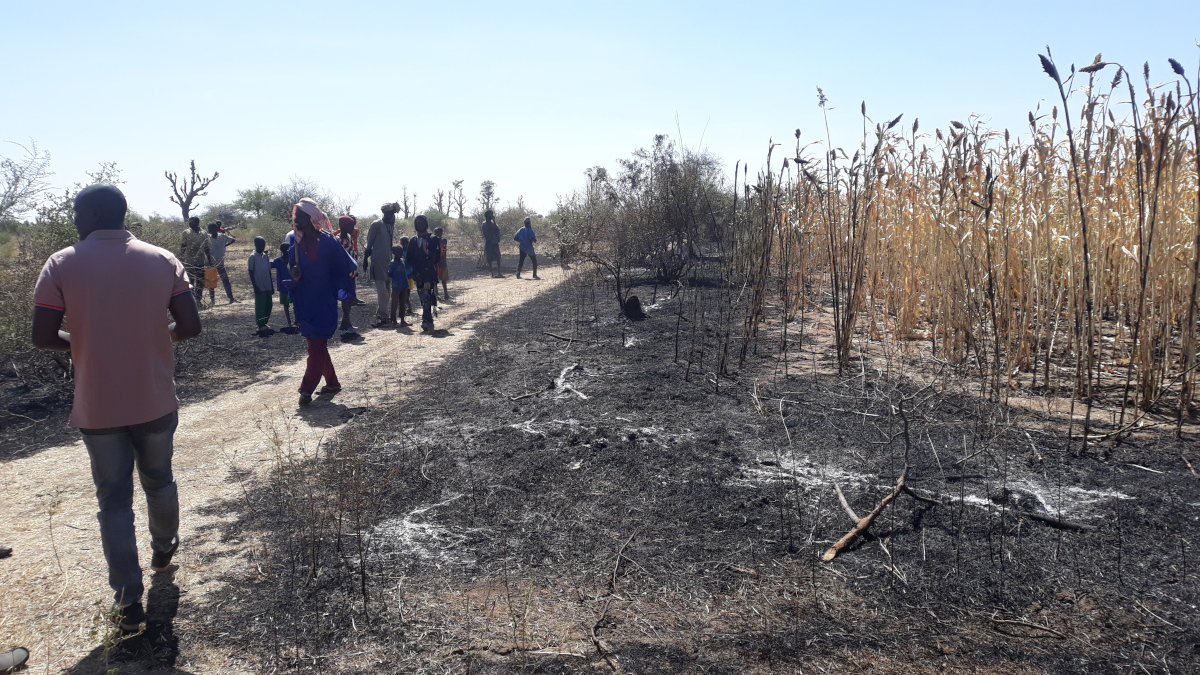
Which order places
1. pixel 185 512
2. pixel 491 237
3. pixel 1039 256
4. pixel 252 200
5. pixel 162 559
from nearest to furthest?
pixel 162 559
pixel 185 512
pixel 1039 256
pixel 491 237
pixel 252 200

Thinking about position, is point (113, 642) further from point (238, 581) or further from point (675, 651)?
point (675, 651)

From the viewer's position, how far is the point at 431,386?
690cm

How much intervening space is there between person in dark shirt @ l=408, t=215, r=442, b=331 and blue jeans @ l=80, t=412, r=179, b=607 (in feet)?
24.2

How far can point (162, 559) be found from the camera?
3.20 m

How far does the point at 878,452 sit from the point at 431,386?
4037 mm

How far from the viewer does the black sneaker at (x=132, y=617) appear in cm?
273

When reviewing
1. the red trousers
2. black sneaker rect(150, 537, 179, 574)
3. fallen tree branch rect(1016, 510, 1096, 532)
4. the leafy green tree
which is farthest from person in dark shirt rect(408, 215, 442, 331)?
the leafy green tree

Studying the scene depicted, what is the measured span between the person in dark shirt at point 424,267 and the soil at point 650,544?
4552mm

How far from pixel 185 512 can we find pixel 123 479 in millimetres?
1281

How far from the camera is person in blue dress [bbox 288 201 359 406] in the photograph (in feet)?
20.5

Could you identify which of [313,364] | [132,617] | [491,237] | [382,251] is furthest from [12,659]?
[491,237]

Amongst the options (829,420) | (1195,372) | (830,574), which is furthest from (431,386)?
(1195,372)

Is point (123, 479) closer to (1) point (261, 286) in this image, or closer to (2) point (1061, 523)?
(2) point (1061, 523)

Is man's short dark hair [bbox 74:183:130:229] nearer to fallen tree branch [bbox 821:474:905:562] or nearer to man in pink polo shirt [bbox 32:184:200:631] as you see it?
man in pink polo shirt [bbox 32:184:200:631]
